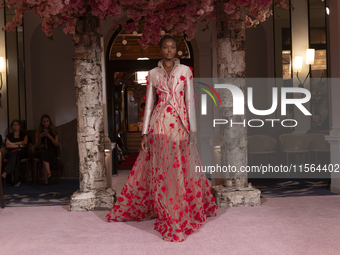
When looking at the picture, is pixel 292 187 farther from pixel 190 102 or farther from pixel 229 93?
pixel 190 102

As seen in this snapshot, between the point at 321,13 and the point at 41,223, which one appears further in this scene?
the point at 321,13

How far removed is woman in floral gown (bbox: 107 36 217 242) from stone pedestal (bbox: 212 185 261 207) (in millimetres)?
750

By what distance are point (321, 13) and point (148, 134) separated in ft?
23.1

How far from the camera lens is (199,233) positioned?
325 cm

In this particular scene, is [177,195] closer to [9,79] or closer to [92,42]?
[92,42]

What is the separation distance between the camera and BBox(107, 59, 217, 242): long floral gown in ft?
10.7

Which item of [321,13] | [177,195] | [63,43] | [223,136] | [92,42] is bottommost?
[177,195]

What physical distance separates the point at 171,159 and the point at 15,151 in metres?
4.52

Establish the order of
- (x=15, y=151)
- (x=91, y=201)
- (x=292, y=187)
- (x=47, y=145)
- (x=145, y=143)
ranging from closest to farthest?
(x=145, y=143)
(x=91, y=201)
(x=292, y=187)
(x=15, y=151)
(x=47, y=145)

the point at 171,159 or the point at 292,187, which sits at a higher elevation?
the point at 171,159

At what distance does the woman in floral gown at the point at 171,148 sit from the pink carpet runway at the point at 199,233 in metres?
0.21

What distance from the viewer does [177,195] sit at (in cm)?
327

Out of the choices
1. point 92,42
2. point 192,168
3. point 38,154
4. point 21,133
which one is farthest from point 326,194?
point 21,133

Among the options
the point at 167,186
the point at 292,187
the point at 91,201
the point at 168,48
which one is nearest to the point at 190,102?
the point at 168,48
